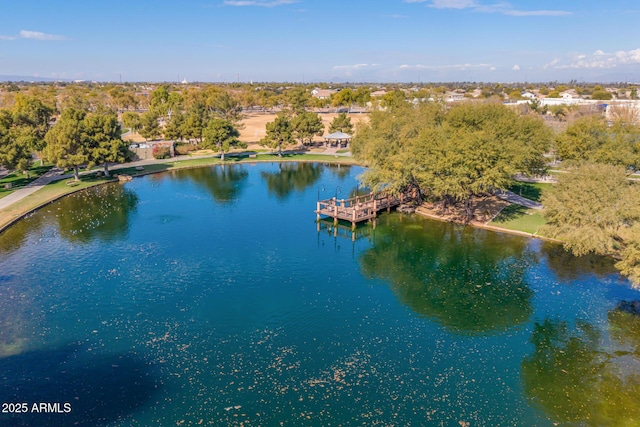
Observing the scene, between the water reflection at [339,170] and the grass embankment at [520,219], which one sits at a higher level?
the water reflection at [339,170]

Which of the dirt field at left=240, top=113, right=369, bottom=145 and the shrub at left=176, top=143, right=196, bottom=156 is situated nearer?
the shrub at left=176, top=143, right=196, bottom=156

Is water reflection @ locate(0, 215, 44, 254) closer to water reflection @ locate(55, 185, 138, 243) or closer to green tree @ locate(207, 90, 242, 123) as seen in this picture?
water reflection @ locate(55, 185, 138, 243)

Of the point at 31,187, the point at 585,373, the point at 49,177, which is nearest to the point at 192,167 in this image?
the point at 49,177

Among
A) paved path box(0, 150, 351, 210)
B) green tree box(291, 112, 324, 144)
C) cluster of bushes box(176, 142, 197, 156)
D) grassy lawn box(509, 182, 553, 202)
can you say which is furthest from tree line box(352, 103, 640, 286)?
cluster of bushes box(176, 142, 197, 156)

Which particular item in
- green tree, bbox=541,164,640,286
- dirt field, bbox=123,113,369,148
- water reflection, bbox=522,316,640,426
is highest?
dirt field, bbox=123,113,369,148

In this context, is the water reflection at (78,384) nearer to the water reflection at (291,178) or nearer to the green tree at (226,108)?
the water reflection at (291,178)

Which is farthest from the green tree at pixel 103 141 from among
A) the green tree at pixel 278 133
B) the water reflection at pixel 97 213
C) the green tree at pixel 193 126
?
the green tree at pixel 278 133
